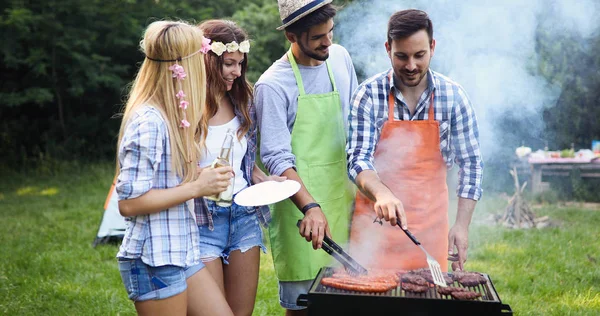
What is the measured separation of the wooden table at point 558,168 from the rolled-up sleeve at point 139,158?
24.3 ft

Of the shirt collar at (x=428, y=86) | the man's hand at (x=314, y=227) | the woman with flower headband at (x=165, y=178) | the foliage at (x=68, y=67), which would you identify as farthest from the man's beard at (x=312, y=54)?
the foliage at (x=68, y=67)

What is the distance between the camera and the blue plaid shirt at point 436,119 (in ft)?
10.9

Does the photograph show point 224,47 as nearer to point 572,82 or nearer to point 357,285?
point 357,285

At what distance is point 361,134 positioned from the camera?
11.0 ft

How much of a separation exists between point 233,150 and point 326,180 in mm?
544

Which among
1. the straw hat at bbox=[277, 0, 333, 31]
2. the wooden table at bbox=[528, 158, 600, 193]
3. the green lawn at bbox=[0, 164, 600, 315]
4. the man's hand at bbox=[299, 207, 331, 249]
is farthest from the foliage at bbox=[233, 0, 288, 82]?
the man's hand at bbox=[299, 207, 331, 249]

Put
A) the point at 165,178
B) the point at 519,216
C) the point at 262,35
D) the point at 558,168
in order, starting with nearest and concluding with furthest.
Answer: the point at 165,178 < the point at 519,216 < the point at 558,168 < the point at 262,35

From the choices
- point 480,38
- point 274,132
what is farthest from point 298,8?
point 480,38

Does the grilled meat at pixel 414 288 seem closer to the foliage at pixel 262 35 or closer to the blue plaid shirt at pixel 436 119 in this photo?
the blue plaid shirt at pixel 436 119

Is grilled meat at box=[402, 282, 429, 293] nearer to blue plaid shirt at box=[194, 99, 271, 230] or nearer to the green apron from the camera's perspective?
the green apron

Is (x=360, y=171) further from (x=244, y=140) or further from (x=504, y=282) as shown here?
(x=504, y=282)

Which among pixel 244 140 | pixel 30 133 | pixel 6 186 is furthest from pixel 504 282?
pixel 30 133

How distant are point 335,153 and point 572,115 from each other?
18.4 ft

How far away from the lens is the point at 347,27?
450 centimetres
